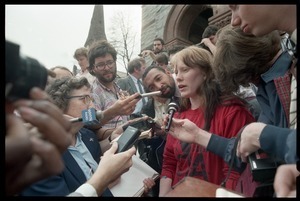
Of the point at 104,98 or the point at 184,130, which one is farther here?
the point at 104,98

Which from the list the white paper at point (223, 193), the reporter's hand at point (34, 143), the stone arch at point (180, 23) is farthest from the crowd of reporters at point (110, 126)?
the stone arch at point (180, 23)

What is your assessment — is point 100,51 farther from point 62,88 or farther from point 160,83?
point 62,88

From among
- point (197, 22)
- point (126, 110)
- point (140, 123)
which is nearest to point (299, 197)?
point (140, 123)

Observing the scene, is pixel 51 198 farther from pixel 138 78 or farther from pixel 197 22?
pixel 197 22

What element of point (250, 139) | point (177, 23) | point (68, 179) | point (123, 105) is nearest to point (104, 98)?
point (123, 105)

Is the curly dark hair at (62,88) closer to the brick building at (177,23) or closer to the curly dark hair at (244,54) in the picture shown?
the curly dark hair at (244,54)

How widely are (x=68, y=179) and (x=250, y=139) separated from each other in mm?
835

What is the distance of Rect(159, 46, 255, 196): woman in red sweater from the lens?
1.49 meters

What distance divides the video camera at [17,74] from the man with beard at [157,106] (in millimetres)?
1486

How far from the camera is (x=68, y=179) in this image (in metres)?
1.33

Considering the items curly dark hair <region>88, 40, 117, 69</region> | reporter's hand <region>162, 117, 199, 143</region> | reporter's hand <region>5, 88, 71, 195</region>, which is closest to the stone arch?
curly dark hair <region>88, 40, 117, 69</region>

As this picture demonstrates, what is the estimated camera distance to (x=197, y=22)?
752 centimetres

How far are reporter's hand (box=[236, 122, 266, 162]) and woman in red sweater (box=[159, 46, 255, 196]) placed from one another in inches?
13.6

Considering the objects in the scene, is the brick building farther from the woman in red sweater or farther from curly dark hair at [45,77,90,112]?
curly dark hair at [45,77,90,112]
